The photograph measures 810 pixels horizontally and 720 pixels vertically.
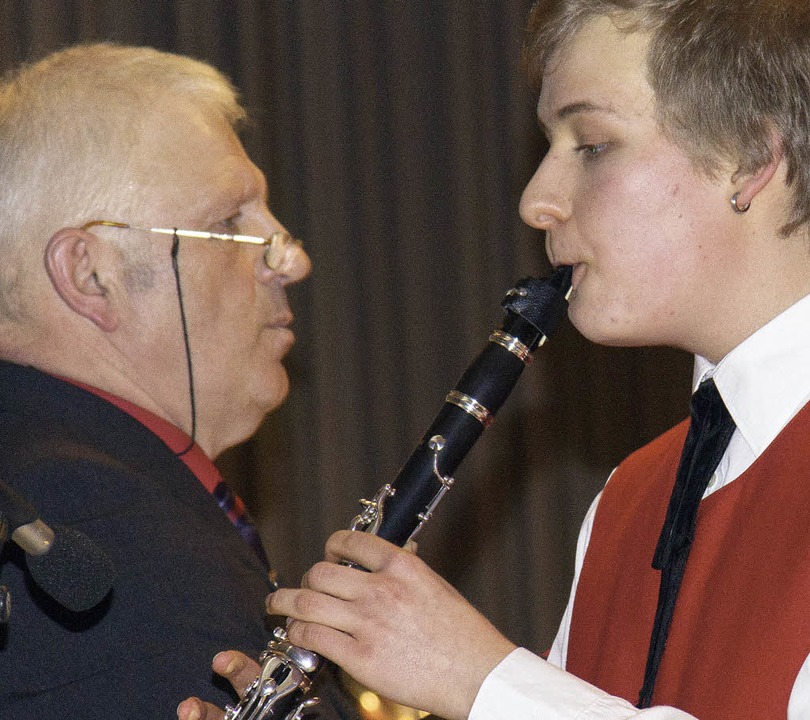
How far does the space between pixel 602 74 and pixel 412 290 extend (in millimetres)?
2023

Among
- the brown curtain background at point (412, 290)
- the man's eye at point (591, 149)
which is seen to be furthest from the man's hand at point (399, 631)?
the brown curtain background at point (412, 290)

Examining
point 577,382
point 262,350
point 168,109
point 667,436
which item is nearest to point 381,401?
point 577,382

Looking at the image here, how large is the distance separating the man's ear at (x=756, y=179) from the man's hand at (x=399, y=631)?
56cm

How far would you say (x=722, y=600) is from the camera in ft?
4.28

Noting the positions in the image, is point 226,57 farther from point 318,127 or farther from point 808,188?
point 808,188

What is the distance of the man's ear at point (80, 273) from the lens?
192 centimetres

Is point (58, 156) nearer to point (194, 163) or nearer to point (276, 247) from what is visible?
point (194, 163)

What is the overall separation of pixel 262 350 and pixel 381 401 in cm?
127

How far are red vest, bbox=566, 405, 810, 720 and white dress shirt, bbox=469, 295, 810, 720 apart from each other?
0.03 metres

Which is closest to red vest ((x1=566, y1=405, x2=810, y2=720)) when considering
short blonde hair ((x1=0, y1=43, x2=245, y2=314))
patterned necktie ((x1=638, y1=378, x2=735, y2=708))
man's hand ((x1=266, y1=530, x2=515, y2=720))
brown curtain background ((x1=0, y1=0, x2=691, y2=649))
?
patterned necktie ((x1=638, y1=378, x2=735, y2=708))

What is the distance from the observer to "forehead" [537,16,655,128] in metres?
1.37

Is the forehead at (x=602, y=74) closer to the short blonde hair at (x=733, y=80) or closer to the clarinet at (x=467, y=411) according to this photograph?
the short blonde hair at (x=733, y=80)

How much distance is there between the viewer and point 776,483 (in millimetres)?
1315

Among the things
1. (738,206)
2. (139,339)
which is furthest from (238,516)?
(738,206)
